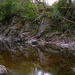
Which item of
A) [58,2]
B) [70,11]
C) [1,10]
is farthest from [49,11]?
[1,10]

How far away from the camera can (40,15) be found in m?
13.8

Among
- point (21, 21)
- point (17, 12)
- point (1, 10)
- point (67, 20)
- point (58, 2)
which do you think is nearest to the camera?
point (67, 20)

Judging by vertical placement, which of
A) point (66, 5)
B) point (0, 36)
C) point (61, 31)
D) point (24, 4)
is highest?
point (24, 4)

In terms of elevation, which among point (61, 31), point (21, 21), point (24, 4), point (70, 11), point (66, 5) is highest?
point (24, 4)

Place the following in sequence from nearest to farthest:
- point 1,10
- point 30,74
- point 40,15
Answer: point 30,74 < point 40,15 < point 1,10

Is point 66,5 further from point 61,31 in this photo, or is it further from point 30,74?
point 30,74

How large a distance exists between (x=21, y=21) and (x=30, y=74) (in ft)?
46.9

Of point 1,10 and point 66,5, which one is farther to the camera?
point 1,10

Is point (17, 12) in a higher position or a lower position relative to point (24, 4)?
lower

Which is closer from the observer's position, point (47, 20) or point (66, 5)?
point (66, 5)

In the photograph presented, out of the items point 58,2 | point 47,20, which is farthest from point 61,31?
point 58,2

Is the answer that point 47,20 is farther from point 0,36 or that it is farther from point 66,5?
point 0,36

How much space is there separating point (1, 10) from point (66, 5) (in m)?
13.5

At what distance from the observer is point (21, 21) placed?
648 inches
